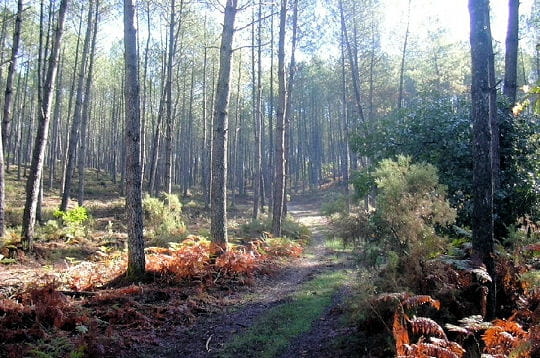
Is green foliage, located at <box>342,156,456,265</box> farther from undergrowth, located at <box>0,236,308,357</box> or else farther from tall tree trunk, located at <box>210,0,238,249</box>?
tall tree trunk, located at <box>210,0,238,249</box>

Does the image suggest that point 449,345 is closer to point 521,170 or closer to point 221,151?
point 521,170

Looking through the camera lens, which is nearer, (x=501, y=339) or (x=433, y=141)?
(x=501, y=339)

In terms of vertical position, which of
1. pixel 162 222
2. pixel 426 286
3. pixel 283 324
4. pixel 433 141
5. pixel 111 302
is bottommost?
pixel 283 324

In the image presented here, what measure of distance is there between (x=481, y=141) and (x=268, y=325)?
4.37 m

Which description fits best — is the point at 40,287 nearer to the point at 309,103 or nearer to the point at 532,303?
the point at 532,303

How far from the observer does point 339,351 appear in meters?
5.58

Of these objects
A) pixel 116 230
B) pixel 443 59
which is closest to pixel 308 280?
pixel 116 230

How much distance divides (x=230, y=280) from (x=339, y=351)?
15.1 feet

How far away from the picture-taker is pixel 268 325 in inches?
275

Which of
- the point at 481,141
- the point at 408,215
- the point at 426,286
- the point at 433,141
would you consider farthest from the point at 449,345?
the point at 433,141

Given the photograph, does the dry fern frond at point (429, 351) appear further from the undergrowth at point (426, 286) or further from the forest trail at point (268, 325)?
the forest trail at point (268, 325)

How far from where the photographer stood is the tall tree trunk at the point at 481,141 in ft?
19.3

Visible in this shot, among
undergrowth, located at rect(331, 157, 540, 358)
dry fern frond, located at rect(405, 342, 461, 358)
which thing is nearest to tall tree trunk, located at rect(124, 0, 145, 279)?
undergrowth, located at rect(331, 157, 540, 358)

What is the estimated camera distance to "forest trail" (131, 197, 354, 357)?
5.85m
